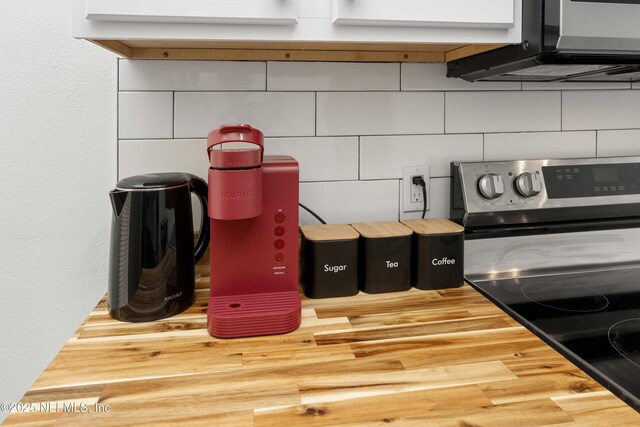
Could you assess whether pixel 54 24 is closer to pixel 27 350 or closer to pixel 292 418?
pixel 27 350

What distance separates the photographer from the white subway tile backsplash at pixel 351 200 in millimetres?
1081

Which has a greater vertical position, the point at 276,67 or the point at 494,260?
the point at 276,67

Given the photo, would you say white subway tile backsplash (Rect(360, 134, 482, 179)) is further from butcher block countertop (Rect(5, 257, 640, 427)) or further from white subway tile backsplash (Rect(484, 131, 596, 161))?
butcher block countertop (Rect(5, 257, 640, 427))

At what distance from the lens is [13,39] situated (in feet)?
3.20

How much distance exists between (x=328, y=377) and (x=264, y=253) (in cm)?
27

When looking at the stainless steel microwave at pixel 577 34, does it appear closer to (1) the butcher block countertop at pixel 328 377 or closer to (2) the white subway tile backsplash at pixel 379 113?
(2) the white subway tile backsplash at pixel 379 113

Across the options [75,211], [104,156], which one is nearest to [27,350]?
[75,211]

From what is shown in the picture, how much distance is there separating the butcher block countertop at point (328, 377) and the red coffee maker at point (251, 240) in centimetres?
4

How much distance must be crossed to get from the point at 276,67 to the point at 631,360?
0.87 metres

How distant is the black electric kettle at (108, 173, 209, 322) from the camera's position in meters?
0.78

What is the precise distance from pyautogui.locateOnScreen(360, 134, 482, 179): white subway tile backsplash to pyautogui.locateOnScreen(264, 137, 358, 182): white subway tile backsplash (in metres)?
0.03

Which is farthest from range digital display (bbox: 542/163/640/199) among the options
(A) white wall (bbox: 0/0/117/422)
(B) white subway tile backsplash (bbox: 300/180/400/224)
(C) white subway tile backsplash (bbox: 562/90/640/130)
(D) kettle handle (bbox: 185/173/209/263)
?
(A) white wall (bbox: 0/0/117/422)

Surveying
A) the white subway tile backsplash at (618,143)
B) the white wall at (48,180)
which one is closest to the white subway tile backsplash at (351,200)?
the white wall at (48,180)

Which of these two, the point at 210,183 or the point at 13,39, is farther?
the point at 13,39
